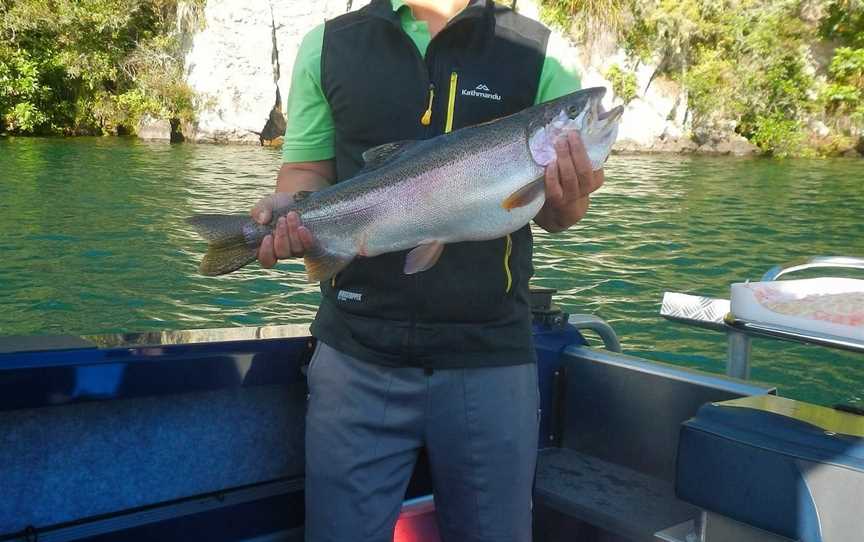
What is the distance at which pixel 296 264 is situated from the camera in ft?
34.7

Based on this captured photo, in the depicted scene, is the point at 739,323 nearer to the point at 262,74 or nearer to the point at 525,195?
the point at 525,195

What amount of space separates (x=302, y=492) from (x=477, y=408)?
773 millimetres

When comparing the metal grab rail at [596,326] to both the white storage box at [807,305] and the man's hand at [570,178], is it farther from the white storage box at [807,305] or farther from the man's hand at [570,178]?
the man's hand at [570,178]

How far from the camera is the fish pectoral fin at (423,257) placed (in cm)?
197

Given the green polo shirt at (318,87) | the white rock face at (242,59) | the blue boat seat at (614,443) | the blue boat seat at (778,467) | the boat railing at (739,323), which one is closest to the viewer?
the blue boat seat at (778,467)

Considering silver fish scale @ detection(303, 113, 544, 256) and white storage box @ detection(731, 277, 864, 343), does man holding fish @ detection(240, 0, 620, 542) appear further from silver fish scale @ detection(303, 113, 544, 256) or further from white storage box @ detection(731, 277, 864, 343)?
white storage box @ detection(731, 277, 864, 343)

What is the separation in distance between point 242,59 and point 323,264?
27.4 metres

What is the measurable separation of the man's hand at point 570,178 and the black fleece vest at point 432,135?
0.15m

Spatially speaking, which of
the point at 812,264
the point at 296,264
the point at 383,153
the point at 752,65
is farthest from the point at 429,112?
the point at 752,65

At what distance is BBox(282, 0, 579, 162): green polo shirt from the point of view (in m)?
2.15

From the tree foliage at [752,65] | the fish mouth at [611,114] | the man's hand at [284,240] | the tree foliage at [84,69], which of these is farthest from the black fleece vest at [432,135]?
the tree foliage at [752,65]

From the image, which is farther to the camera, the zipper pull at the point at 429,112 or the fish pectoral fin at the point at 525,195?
the zipper pull at the point at 429,112

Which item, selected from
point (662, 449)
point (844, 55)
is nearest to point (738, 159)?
point (844, 55)

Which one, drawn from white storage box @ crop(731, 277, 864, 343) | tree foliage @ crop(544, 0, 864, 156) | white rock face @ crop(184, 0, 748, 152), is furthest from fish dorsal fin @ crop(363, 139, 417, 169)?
tree foliage @ crop(544, 0, 864, 156)
